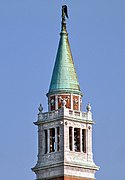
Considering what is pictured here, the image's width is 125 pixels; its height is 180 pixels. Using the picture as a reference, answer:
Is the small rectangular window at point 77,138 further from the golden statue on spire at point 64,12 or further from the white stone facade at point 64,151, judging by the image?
the golden statue on spire at point 64,12

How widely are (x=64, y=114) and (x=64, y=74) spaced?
15.1 feet

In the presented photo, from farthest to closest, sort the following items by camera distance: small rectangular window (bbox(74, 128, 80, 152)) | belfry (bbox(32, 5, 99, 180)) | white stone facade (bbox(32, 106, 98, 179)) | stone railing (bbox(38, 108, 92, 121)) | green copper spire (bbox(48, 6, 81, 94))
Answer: green copper spire (bbox(48, 6, 81, 94)), small rectangular window (bbox(74, 128, 80, 152)), stone railing (bbox(38, 108, 92, 121)), belfry (bbox(32, 5, 99, 180)), white stone facade (bbox(32, 106, 98, 179))

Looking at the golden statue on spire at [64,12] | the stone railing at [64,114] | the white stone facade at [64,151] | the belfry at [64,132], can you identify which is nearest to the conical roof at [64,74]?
the belfry at [64,132]

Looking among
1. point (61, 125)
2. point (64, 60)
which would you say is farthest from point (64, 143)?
point (64, 60)

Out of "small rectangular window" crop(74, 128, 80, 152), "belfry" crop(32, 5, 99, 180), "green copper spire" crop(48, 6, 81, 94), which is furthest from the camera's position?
"green copper spire" crop(48, 6, 81, 94)

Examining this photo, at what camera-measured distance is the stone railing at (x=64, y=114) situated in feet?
331

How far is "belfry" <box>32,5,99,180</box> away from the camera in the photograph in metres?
99.8

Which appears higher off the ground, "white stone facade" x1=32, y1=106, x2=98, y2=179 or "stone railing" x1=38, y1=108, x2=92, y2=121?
"stone railing" x1=38, y1=108, x2=92, y2=121

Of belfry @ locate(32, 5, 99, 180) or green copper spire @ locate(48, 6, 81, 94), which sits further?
green copper spire @ locate(48, 6, 81, 94)

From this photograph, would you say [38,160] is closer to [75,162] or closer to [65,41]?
[75,162]

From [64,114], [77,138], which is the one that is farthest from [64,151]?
[64,114]

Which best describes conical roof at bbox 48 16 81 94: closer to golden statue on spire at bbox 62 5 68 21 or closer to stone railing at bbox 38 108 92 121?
stone railing at bbox 38 108 92 121

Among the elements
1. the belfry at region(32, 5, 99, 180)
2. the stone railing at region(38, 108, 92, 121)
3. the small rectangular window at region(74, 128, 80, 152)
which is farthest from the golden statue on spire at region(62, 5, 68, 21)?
the small rectangular window at region(74, 128, 80, 152)

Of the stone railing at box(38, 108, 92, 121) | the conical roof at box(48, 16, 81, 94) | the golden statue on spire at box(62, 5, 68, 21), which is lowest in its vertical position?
the stone railing at box(38, 108, 92, 121)
